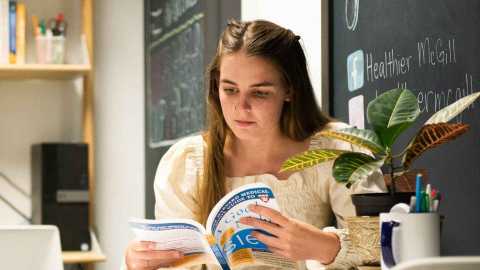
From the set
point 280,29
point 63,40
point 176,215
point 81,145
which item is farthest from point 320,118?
point 63,40

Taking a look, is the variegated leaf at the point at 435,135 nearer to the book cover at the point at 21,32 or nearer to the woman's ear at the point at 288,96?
the woman's ear at the point at 288,96

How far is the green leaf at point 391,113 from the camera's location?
95 centimetres

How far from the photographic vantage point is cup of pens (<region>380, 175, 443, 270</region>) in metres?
0.84

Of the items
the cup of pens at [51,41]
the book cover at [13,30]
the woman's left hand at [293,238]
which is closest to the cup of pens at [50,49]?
the cup of pens at [51,41]

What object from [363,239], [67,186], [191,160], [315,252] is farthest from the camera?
[67,186]

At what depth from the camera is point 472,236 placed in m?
1.08

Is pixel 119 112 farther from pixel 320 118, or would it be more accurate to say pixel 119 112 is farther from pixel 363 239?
pixel 363 239

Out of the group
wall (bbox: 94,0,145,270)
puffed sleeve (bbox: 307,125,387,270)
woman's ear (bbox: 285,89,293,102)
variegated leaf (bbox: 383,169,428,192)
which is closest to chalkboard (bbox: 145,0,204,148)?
wall (bbox: 94,0,145,270)

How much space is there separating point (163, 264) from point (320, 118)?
0.56 metres

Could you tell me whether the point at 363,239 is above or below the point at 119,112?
below

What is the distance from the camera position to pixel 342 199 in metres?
1.43

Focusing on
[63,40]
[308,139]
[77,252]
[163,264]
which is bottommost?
[77,252]

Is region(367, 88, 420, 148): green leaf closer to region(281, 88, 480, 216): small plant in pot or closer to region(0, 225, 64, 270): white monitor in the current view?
region(281, 88, 480, 216): small plant in pot

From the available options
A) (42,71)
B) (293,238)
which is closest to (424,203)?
(293,238)
